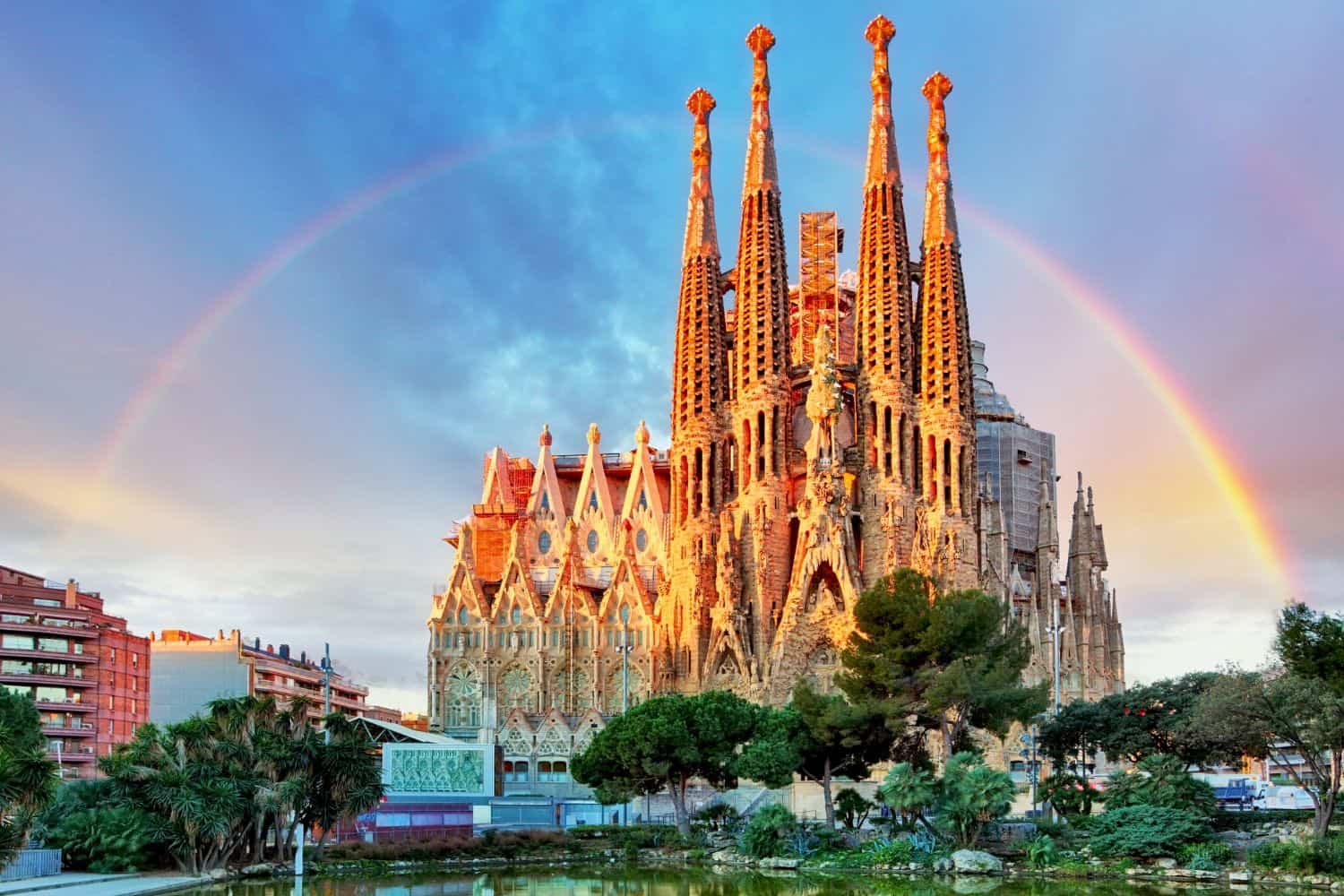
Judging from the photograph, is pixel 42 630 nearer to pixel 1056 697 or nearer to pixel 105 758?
pixel 105 758

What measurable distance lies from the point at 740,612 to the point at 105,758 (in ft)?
140

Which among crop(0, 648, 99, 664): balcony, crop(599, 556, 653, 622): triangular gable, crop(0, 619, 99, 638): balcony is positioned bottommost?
crop(0, 648, 99, 664): balcony

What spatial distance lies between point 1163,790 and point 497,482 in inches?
2389

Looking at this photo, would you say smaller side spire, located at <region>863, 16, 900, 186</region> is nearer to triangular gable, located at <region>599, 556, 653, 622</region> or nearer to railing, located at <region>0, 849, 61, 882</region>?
triangular gable, located at <region>599, 556, 653, 622</region>

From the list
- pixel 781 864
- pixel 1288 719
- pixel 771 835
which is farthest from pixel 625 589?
pixel 1288 719

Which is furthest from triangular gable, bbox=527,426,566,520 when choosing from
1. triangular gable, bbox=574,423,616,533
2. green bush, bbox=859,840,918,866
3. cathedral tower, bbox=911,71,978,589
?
green bush, bbox=859,840,918,866

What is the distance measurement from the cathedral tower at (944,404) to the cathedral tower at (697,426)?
11540 mm

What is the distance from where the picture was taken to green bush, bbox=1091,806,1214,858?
4406 centimetres

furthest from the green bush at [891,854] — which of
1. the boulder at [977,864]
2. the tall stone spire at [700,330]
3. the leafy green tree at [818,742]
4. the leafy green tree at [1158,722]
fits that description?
the tall stone spire at [700,330]

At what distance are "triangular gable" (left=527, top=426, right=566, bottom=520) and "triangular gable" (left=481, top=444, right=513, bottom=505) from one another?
5.61ft

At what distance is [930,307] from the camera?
276ft

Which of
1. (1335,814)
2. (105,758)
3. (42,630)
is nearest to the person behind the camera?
(105,758)

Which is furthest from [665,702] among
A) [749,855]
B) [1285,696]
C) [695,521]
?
[695,521]

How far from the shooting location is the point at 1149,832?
1751 inches
